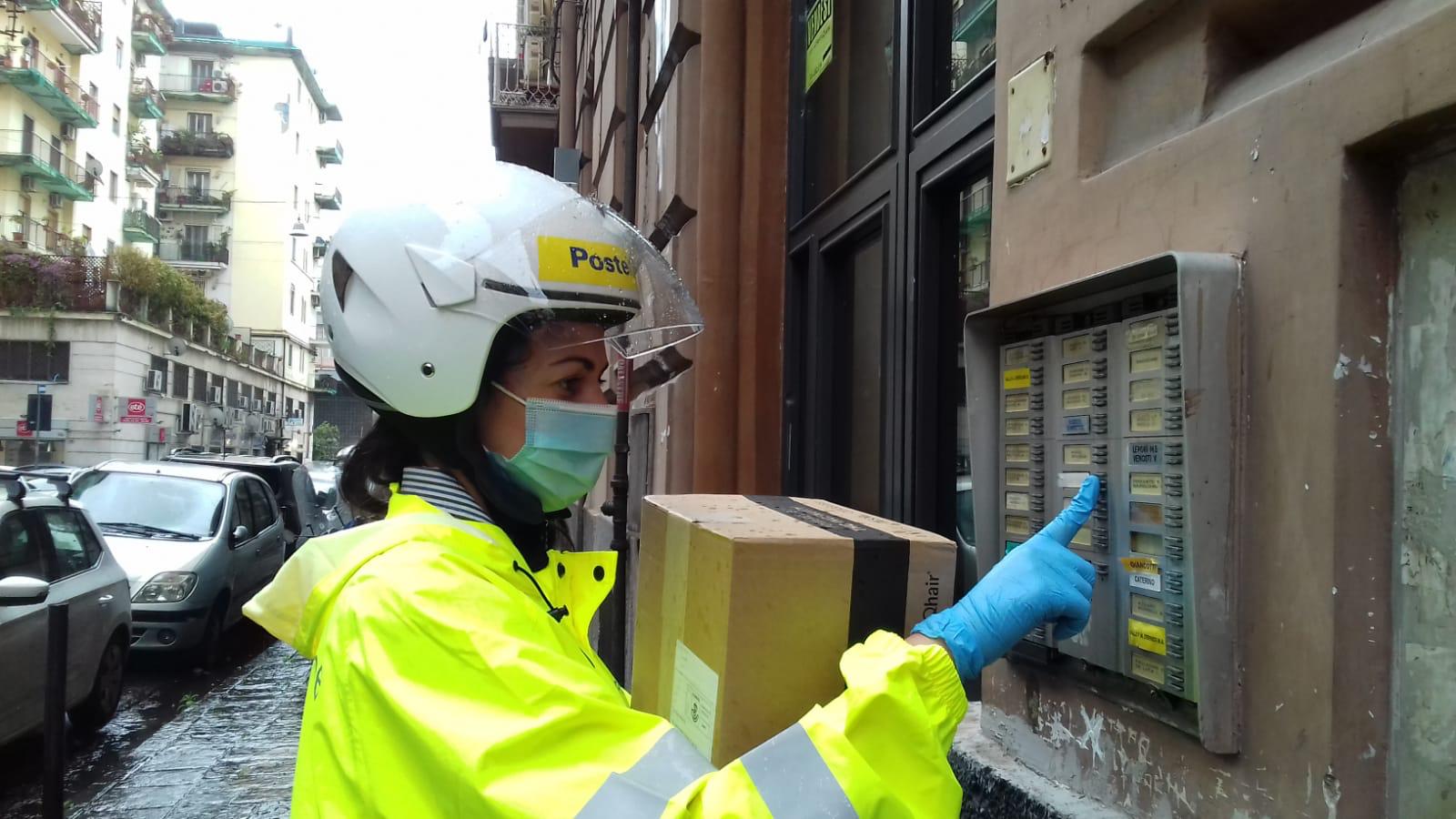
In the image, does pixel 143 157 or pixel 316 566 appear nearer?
pixel 316 566

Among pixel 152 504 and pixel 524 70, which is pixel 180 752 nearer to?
pixel 152 504

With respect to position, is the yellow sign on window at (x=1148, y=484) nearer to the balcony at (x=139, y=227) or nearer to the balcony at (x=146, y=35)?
the balcony at (x=139, y=227)

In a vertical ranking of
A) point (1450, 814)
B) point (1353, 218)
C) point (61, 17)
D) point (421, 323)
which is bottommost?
point (1450, 814)

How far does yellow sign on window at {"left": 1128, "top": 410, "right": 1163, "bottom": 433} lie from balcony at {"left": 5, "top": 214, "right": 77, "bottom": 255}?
37689 mm

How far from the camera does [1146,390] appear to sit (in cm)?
159

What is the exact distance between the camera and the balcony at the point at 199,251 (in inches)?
2019

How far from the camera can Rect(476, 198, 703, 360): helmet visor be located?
189cm

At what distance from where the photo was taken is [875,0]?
3.99 m

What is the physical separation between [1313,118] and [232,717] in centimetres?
767

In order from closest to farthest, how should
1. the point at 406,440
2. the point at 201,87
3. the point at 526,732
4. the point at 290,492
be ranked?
the point at 526,732 < the point at 406,440 < the point at 290,492 < the point at 201,87

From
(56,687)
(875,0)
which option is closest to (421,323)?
(875,0)

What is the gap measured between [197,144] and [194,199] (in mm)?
2743

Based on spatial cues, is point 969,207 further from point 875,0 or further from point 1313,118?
point 1313,118

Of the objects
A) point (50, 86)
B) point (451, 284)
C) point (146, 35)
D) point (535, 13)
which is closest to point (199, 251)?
point (146, 35)
